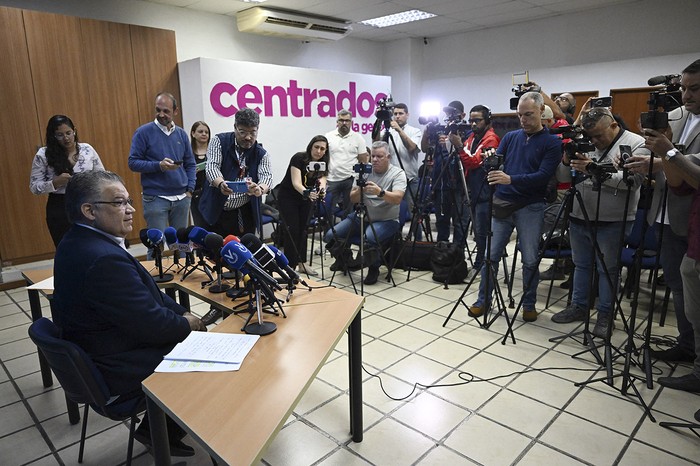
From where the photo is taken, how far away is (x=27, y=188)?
441cm

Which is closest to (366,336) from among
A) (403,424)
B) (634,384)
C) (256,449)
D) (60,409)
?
(403,424)

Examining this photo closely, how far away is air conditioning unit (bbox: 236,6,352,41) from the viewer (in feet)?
18.9

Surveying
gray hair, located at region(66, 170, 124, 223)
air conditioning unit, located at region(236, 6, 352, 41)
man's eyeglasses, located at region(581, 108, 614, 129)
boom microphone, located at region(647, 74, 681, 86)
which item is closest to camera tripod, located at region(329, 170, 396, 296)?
man's eyeglasses, located at region(581, 108, 614, 129)

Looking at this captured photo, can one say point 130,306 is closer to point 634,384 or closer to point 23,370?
point 23,370

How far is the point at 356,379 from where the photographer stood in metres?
2.07

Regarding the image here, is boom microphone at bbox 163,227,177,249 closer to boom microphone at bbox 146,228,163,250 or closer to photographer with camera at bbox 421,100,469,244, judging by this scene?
boom microphone at bbox 146,228,163,250

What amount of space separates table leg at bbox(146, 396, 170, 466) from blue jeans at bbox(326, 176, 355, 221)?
12.2 ft

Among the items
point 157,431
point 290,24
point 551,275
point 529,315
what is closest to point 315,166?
point 529,315

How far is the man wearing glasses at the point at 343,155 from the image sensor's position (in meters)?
4.89

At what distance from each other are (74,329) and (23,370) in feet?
5.63

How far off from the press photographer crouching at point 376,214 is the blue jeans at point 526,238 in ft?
3.54

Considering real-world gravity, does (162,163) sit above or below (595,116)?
below

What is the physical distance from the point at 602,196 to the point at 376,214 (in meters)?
2.03

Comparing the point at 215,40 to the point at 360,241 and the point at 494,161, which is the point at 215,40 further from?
the point at 494,161
